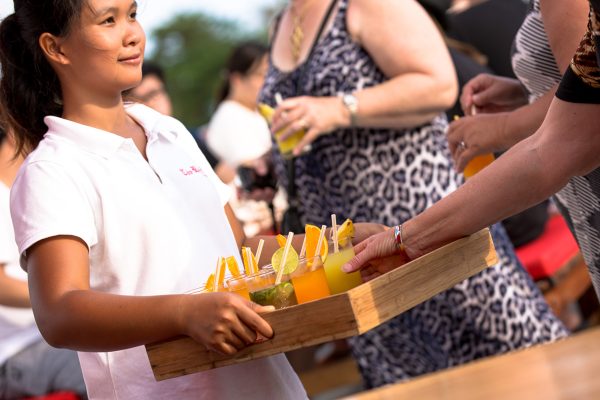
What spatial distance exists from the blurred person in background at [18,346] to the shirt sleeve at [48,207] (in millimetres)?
1705

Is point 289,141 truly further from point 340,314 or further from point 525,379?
point 525,379

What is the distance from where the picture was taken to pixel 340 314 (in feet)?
5.77

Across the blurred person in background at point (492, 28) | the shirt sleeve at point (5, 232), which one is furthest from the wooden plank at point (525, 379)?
the shirt sleeve at point (5, 232)

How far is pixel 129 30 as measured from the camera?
2.14 metres

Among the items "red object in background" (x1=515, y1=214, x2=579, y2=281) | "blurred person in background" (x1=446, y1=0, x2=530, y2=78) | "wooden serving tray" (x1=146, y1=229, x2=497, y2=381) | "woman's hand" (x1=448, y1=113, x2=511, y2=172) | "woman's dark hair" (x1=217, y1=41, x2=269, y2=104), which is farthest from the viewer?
"woman's dark hair" (x1=217, y1=41, x2=269, y2=104)

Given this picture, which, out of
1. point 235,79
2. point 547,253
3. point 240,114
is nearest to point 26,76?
point 547,253

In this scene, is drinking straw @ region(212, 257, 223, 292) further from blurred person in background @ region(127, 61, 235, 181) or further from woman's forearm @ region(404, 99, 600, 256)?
blurred person in background @ region(127, 61, 235, 181)

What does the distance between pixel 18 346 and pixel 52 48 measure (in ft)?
6.76

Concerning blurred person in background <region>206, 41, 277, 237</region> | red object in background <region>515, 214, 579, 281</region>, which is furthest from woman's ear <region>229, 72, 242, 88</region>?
red object in background <region>515, 214, 579, 281</region>

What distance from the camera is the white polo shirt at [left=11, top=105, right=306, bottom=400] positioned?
200 centimetres

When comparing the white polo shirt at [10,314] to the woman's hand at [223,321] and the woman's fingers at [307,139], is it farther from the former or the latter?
the woman's hand at [223,321]

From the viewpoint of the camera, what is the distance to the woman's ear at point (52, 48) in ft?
7.15

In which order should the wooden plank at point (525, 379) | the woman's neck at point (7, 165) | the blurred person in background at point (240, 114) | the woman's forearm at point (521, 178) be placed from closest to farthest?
the woman's forearm at point (521, 178)
the woman's neck at point (7, 165)
the wooden plank at point (525, 379)
the blurred person in background at point (240, 114)

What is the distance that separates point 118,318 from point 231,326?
0.22m
